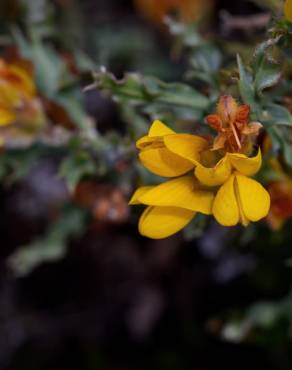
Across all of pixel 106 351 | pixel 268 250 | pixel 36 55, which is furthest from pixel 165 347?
pixel 36 55

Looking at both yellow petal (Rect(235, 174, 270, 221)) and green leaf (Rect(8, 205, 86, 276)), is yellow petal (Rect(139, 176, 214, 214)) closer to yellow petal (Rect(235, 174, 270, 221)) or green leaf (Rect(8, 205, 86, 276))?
yellow petal (Rect(235, 174, 270, 221))

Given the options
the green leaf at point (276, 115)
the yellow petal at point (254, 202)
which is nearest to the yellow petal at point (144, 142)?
the yellow petal at point (254, 202)

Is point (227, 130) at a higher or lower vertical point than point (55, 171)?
higher

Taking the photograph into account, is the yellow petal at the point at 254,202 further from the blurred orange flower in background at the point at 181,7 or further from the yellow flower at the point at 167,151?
the blurred orange flower in background at the point at 181,7

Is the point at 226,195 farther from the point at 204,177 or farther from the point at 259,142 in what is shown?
the point at 259,142

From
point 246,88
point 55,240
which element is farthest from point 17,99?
point 246,88

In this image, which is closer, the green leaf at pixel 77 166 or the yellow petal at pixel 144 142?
the yellow petal at pixel 144 142
